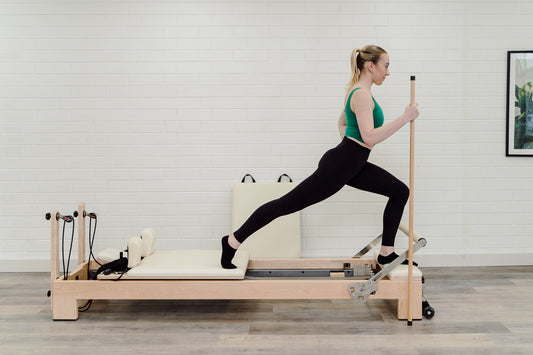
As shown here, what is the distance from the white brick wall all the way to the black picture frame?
0.07 metres

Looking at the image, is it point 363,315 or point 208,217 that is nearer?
point 363,315

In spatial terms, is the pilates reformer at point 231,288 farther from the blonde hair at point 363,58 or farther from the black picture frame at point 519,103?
the black picture frame at point 519,103

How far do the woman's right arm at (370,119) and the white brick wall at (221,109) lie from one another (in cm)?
136

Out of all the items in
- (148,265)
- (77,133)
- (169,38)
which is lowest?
(148,265)

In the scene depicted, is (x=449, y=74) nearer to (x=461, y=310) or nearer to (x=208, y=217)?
(x=461, y=310)

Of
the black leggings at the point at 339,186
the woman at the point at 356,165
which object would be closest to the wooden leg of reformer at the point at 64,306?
the woman at the point at 356,165

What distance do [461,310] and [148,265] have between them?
198 centimetres

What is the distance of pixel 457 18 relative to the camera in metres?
3.93

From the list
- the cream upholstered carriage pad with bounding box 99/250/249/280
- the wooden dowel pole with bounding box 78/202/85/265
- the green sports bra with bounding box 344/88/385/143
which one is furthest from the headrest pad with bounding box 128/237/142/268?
the green sports bra with bounding box 344/88/385/143

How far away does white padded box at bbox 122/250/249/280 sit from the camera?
2729mm

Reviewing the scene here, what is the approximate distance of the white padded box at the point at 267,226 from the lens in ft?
12.1

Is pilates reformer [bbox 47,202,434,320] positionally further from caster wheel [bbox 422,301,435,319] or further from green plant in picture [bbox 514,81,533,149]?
green plant in picture [bbox 514,81,533,149]

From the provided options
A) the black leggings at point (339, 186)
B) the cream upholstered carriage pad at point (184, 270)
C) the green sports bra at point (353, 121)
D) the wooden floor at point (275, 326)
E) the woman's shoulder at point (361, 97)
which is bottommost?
the wooden floor at point (275, 326)

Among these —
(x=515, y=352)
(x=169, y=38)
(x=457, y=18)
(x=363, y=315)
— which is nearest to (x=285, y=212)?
(x=363, y=315)
